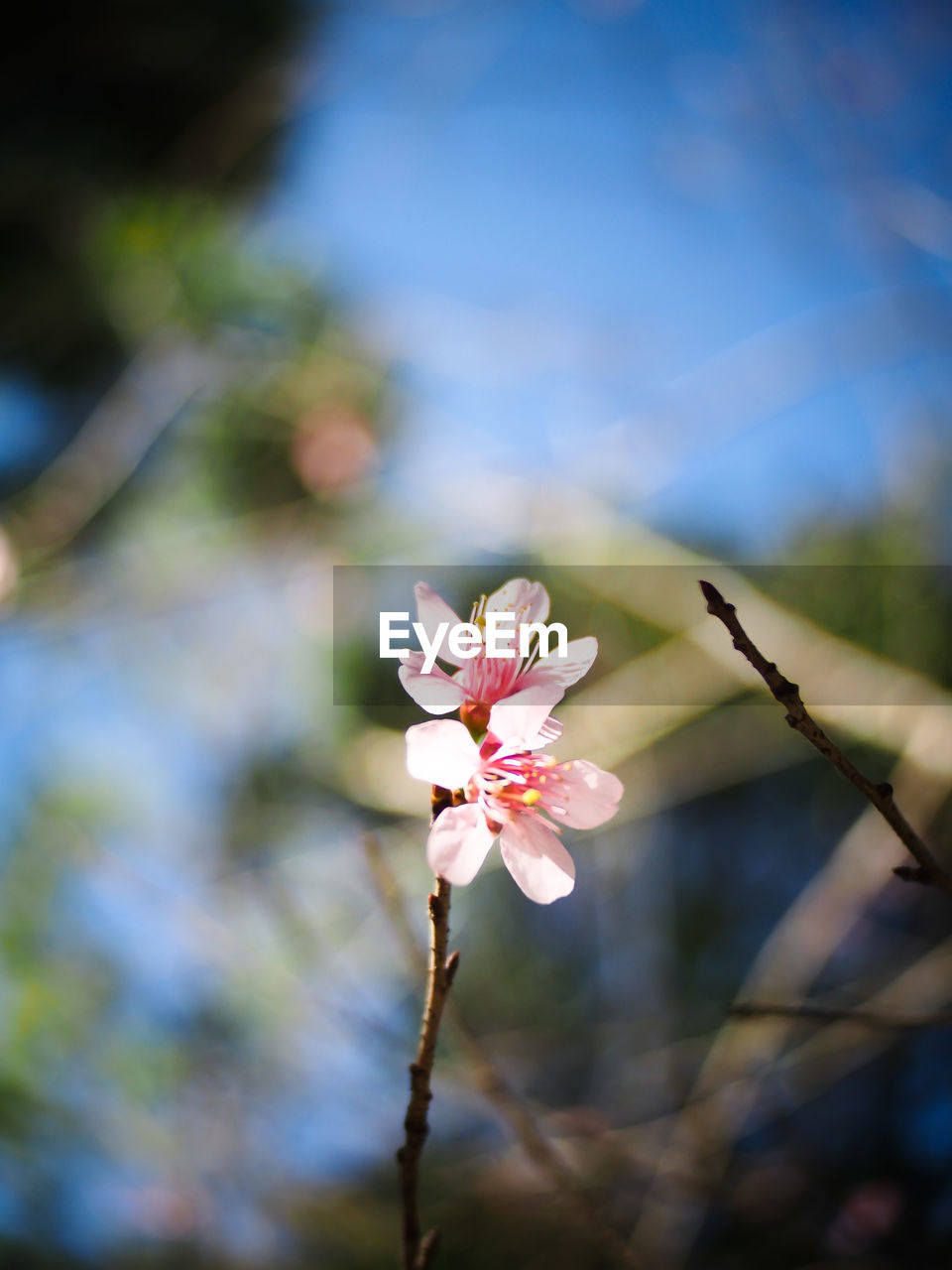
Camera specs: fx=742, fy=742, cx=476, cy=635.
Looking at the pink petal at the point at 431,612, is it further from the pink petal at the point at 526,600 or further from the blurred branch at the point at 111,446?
the blurred branch at the point at 111,446

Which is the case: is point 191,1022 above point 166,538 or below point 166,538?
below

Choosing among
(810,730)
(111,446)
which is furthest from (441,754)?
(111,446)

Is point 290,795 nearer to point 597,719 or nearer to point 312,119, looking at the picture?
point 597,719

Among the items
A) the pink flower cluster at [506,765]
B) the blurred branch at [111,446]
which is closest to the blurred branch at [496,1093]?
the pink flower cluster at [506,765]

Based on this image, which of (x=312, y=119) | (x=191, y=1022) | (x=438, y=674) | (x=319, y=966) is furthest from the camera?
(x=312, y=119)

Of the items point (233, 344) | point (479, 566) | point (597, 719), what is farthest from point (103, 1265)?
point (233, 344)

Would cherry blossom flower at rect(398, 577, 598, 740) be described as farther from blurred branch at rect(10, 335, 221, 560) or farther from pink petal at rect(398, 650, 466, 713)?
blurred branch at rect(10, 335, 221, 560)

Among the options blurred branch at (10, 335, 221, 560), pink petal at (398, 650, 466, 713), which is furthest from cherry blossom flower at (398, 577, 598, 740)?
blurred branch at (10, 335, 221, 560)
